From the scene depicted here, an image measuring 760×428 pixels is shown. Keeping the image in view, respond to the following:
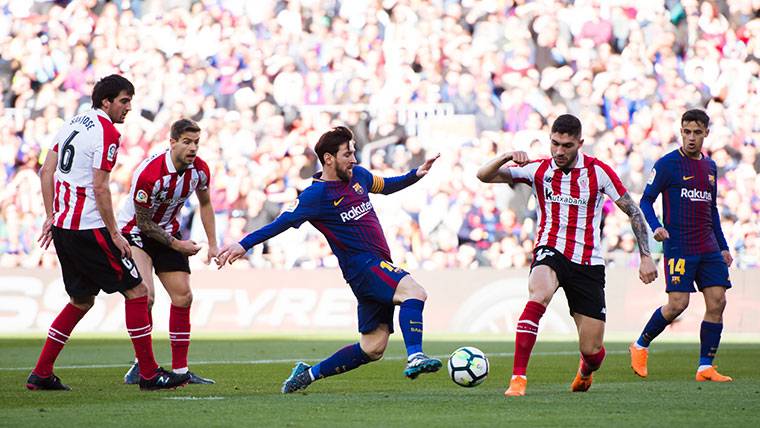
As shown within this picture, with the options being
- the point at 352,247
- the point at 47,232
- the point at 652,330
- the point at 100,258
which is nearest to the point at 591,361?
the point at 352,247

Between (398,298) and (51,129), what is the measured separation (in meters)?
14.2

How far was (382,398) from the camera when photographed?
793 cm

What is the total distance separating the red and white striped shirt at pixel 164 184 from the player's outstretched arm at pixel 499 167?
7.76ft

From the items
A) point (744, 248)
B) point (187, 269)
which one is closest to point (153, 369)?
point (187, 269)

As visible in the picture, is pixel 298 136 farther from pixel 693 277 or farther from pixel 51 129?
pixel 693 277

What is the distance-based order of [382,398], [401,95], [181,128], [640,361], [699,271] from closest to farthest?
[382,398]
[181,128]
[699,271]
[640,361]
[401,95]

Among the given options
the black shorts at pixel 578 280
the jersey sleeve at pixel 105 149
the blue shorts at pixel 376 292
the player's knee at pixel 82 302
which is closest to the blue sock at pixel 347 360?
the blue shorts at pixel 376 292

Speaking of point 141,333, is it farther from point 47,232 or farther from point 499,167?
point 499,167

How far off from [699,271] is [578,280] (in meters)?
2.28

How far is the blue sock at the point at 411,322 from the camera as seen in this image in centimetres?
788

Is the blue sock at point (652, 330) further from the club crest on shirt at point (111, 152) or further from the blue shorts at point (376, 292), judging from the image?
the club crest on shirt at point (111, 152)

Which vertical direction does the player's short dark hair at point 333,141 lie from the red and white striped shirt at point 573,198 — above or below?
above

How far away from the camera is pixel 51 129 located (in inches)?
819

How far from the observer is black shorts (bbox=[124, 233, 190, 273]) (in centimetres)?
956
